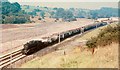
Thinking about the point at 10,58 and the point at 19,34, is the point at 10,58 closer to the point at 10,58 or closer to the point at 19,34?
the point at 10,58

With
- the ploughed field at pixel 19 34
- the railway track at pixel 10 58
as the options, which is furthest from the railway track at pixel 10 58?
the ploughed field at pixel 19 34

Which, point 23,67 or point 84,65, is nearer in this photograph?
point 84,65

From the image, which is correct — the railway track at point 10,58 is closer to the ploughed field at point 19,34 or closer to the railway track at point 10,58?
the railway track at point 10,58

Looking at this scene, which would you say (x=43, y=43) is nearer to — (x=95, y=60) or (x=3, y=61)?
(x=3, y=61)

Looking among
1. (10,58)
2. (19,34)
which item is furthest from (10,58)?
(19,34)

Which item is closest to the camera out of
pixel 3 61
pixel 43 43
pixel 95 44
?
pixel 3 61

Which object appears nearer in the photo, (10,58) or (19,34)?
(10,58)

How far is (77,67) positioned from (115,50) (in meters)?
4.11

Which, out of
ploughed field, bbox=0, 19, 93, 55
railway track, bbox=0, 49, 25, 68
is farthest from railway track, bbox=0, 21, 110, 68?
ploughed field, bbox=0, 19, 93, 55

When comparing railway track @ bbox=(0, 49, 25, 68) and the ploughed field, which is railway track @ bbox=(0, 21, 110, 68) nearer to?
railway track @ bbox=(0, 49, 25, 68)

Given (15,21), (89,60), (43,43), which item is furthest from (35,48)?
(15,21)

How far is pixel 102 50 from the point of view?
737 inches

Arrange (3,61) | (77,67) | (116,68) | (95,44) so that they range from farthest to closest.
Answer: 1. (95,44)
2. (3,61)
3. (77,67)
4. (116,68)

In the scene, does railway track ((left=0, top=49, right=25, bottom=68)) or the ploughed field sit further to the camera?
the ploughed field
